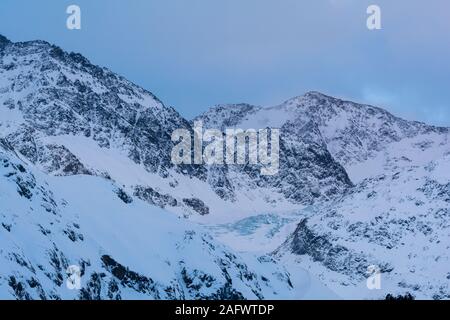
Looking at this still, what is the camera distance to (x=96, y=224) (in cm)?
11150

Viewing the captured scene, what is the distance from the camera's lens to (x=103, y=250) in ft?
336

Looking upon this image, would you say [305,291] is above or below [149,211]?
below

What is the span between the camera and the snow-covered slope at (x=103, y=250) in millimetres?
82125

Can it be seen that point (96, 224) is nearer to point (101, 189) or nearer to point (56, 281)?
point (101, 189)

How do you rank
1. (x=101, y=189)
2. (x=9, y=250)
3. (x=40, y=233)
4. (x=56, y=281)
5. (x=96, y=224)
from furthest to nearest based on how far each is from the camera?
(x=101, y=189), (x=96, y=224), (x=40, y=233), (x=56, y=281), (x=9, y=250)

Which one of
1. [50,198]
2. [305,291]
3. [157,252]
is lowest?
[305,291]

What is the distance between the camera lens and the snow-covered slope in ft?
269
